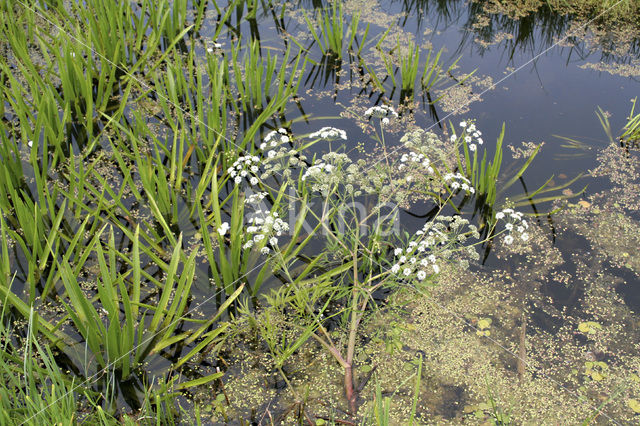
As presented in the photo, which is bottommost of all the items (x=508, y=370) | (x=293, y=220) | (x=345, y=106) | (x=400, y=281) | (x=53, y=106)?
(x=508, y=370)

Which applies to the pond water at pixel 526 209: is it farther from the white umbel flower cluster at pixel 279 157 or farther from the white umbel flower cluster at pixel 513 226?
the white umbel flower cluster at pixel 279 157

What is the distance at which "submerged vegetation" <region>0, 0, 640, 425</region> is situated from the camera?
6.70ft

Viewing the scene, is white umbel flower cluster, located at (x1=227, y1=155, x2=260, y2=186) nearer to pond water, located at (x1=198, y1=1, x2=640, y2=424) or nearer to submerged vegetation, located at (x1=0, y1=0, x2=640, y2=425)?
submerged vegetation, located at (x1=0, y1=0, x2=640, y2=425)

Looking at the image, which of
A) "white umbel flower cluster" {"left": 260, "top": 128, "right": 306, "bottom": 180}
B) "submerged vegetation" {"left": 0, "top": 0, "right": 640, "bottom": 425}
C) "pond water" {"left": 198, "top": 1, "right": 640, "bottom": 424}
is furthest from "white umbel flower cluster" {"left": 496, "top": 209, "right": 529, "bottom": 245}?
"white umbel flower cluster" {"left": 260, "top": 128, "right": 306, "bottom": 180}

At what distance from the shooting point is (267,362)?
2.21 meters

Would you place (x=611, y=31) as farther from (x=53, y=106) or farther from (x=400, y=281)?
(x=53, y=106)

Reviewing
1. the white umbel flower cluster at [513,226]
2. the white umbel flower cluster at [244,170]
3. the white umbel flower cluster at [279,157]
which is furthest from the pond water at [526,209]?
the white umbel flower cluster at [244,170]

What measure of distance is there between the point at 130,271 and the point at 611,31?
4168mm

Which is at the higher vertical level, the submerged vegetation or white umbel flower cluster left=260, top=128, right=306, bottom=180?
white umbel flower cluster left=260, top=128, right=306, bottom=180

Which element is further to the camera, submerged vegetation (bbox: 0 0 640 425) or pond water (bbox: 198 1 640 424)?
pond water (bbox: 198 1 640 424)

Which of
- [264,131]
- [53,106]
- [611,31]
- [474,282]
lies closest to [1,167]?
[53,106]

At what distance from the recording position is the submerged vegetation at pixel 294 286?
2043mm

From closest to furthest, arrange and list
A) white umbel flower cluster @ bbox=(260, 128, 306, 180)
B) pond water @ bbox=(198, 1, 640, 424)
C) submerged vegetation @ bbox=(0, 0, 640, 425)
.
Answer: submerged vegetation @ bbox=(0, 0, 640, 425)
pond water @ bbox=(198, 1, 640, 424)
white umbel flower cluster @ bbox=(260, 128, 306, 180)

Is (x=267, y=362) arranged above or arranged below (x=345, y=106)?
below
